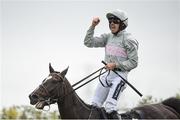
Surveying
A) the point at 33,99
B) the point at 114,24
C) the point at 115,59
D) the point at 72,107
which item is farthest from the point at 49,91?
the point at 114,24

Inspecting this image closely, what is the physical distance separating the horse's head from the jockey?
86 cm

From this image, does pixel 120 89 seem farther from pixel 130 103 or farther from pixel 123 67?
pixel 130 103

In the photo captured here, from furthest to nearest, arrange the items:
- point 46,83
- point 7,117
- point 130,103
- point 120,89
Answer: point 130,103, point 7,117, point 120,89, point 46,83

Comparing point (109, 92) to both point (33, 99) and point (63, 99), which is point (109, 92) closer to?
point (63, 99)

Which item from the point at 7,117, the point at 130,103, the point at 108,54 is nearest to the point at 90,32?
the point at 108,54

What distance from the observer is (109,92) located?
36.8 feet

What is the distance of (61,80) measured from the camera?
34.8 feet

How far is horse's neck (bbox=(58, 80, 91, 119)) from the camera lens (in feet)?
35.3

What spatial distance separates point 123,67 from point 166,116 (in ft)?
6.12

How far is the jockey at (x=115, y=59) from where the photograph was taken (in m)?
11.1

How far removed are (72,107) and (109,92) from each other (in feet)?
2.24

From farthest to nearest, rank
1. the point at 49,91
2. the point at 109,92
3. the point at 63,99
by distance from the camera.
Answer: the point at 109,92 → the point at 63,99 → the point at 49,91

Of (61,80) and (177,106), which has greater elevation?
(61,80)

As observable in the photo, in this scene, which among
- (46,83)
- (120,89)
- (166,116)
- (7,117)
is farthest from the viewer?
(7,117)
